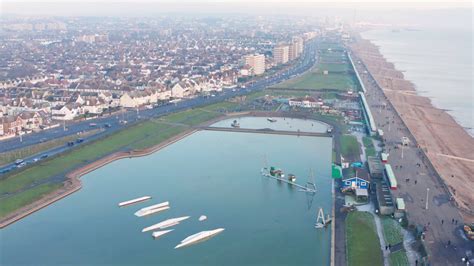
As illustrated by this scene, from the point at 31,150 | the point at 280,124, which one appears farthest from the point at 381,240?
the point at 280,124

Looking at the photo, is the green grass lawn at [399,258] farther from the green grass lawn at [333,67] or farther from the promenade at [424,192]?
the green grass lawn at [333,67]

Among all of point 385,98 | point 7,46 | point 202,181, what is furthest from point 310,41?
point 202,181

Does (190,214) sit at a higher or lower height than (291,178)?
lower

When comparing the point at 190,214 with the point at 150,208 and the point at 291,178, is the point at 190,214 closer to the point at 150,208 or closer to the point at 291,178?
the point at 150,208

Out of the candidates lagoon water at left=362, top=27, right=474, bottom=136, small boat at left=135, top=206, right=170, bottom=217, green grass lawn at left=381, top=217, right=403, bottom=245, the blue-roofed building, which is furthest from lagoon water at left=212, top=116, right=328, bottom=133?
small boat at left=135, top=206, right=170, bottom=217

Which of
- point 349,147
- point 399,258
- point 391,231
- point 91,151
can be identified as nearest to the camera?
point 399,258

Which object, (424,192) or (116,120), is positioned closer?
(424,192)

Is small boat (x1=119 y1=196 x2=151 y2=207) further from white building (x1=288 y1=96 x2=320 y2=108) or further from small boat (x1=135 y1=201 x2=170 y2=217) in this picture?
white building (x1=288 y1=96 x2=320 y2=108)

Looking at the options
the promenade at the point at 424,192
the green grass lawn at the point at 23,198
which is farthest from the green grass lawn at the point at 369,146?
the green grass lawn at the point at 23,198
